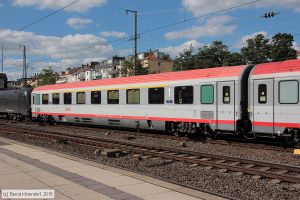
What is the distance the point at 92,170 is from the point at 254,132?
7.71 metres

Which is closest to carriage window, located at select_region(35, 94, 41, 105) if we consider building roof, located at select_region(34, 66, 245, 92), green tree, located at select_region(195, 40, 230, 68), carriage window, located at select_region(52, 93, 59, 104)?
carriage window, located at select_region(52, 93, 59, 104)

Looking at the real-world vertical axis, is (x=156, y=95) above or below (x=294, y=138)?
above

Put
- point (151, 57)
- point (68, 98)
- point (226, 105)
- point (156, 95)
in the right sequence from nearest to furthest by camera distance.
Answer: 1. point (226, 105)
2. point (156, 95)
3. point (68, 98)
4. point (151, 57)

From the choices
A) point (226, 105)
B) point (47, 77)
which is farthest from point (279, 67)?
point (47, 77)

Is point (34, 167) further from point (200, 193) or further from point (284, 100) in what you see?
point (284, 100)

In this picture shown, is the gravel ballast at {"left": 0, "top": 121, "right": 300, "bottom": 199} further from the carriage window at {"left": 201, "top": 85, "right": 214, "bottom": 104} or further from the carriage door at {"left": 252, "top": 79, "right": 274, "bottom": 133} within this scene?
the carriage window at {"left": 201, "top": 85, "right": 214, "bottom": 104}

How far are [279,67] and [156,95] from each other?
721 cm

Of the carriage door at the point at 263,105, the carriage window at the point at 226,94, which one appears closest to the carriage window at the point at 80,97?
the carriage window at the point at 226,94

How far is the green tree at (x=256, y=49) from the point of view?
71.5 metres

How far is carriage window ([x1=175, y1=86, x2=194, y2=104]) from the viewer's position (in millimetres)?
18531

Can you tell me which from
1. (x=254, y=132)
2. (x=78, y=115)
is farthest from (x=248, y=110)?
(x=78, y=115)

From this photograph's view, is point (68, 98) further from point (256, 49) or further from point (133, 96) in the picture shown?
point (256, 49)

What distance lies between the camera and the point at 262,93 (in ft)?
50.3

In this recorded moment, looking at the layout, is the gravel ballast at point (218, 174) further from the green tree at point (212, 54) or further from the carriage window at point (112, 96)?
the green tree at point (212, 54)
